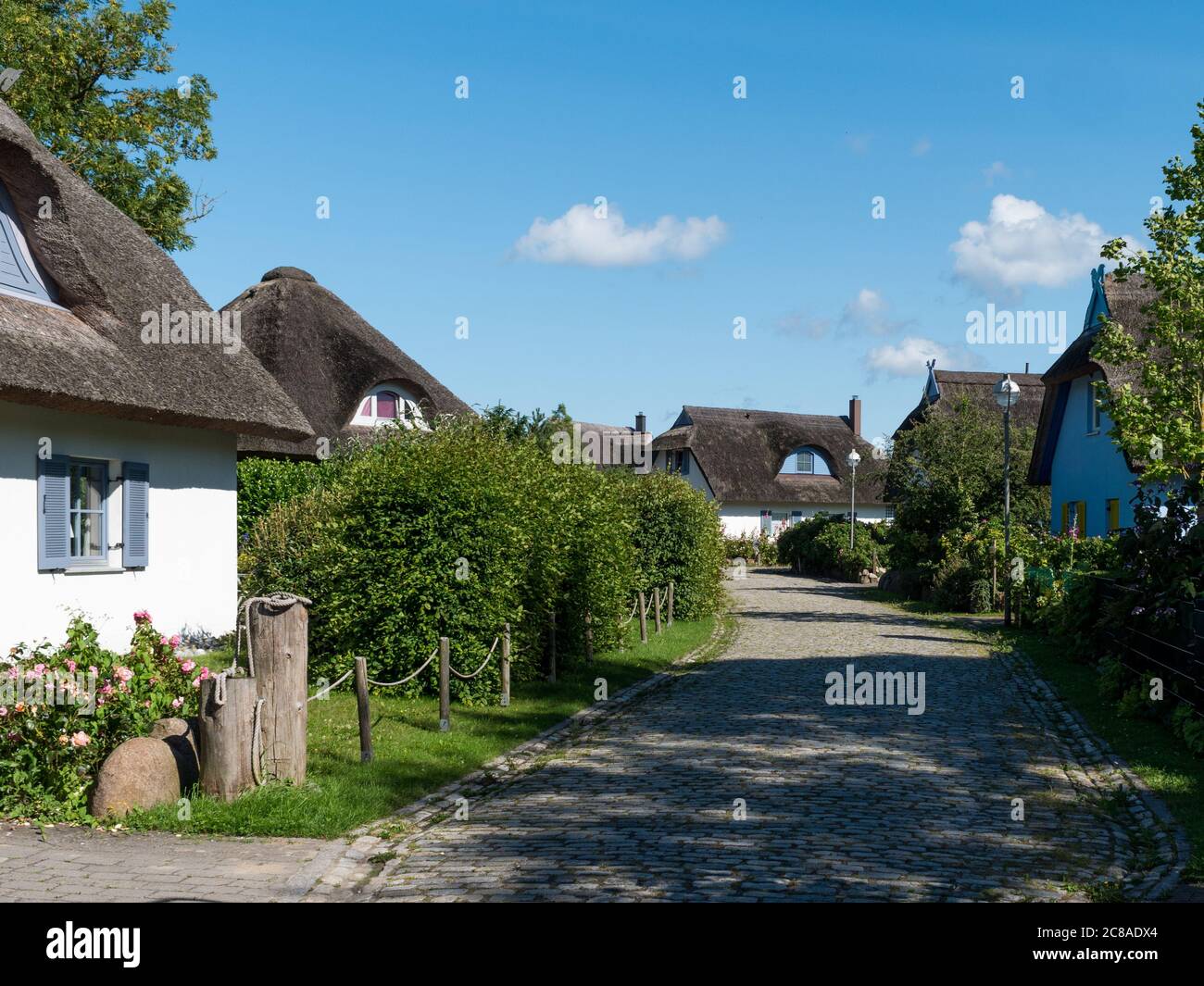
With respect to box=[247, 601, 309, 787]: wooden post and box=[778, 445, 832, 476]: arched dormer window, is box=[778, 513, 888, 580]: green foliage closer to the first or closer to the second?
box=[778, 445, 832, 476]: arched dormer window

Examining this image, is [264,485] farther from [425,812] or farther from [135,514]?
[425,812]

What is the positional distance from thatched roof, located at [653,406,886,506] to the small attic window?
4680cm

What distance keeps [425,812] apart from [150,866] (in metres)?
2.07

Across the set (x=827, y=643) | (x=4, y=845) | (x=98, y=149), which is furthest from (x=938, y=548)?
(x=4, y=845)

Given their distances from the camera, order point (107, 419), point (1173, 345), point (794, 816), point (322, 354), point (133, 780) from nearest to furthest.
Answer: point (133, 780), point (794, 816), point (107, 419), point (1173, 345), point (322, 354)

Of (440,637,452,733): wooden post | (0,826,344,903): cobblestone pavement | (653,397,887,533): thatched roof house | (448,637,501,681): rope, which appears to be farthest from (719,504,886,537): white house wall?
(0,826,344,903): cobblestone pavement

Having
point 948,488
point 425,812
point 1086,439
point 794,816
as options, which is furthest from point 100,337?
point 1086,439

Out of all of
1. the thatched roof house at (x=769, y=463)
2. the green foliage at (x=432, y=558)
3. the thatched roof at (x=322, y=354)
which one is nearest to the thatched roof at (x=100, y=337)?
the green foliage at (x=432, y=558)

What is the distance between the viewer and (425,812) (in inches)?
320

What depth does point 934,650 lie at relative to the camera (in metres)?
18.6

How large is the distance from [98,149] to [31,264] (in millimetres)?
11994

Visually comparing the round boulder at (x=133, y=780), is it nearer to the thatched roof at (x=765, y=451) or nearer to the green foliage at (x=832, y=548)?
the green foliage at (x=832, y=548)

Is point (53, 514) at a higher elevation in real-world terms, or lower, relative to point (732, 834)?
higher

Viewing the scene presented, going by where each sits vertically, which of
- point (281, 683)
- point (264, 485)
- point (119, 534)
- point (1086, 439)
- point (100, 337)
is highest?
point (100, 337)
